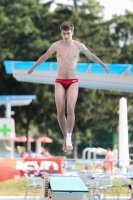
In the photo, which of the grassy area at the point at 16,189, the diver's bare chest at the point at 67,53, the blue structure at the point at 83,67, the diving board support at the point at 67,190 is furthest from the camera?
the grassy area at the point at 16,189

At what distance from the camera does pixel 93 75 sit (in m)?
18.2

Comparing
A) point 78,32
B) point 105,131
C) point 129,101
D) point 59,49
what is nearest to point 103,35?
point 78,32

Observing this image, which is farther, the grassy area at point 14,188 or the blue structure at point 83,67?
the grassy area at point 14,188

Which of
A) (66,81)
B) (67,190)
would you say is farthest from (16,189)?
(66,81)

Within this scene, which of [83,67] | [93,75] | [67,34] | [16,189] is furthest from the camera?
[16,189]

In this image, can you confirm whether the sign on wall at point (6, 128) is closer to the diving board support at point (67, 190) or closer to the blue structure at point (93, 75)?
the blue structure at point (93, 75)

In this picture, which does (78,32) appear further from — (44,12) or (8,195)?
(8,195)

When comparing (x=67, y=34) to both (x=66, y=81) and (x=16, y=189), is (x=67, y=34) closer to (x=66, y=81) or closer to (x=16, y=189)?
(x=66, y=81)

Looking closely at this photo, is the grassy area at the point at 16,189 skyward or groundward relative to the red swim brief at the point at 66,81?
groundward

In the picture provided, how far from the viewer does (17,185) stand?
19609 millimetres

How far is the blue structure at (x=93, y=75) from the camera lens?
56.8ft

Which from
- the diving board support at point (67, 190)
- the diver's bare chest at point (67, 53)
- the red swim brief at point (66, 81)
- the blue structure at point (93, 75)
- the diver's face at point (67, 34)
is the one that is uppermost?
the diver's face at point (67, 34)

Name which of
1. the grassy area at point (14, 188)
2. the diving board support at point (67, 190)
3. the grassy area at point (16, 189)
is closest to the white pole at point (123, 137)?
the grassy area at point (16, 189)

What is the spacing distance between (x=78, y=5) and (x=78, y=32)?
2.44 metres
